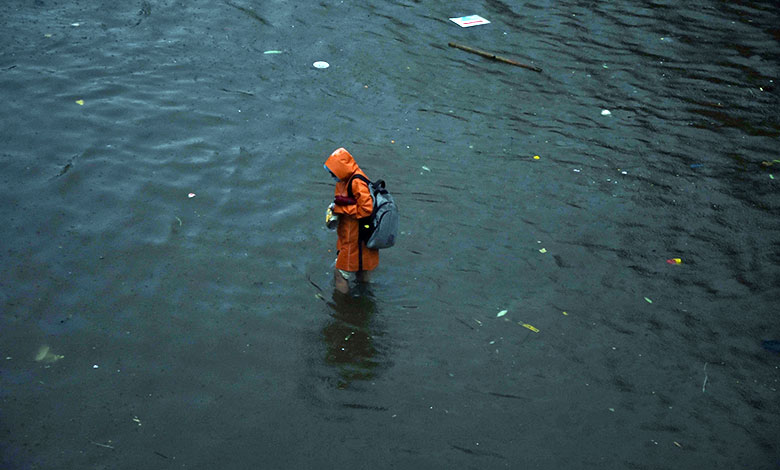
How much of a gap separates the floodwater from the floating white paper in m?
0.74

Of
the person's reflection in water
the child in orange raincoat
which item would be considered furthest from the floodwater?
the child in orange raincoat

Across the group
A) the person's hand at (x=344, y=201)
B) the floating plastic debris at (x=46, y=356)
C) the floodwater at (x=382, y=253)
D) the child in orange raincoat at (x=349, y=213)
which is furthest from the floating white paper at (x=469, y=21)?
the floating plastic debris at (x=46, y=356)

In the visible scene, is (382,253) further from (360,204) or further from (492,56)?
(492,56)

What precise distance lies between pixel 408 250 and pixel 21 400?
3.99 m

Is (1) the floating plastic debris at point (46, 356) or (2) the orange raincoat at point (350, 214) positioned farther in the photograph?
(2) the orange raincoat at point (350, 214)

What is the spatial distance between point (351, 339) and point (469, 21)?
853 cm

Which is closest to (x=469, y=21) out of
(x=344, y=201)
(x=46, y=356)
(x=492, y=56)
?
(x=492, y=56)

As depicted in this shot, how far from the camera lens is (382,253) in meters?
7.39

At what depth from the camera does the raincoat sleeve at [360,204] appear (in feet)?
19.6

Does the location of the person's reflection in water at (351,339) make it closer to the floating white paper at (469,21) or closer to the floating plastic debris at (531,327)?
the floating plastic debris at (531,327)

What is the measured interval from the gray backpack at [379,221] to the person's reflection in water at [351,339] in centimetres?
77

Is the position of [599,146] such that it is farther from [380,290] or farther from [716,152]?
[380,290]

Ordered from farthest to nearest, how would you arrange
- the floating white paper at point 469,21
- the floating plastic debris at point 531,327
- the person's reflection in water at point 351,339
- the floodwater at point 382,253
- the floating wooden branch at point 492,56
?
1. the floating white paper at point 469,21
2. the floating wooden branch at point 492,56
3. the floating plastic debris at point 531,327
4. the person's reflection in water at point 351,339
5. the floodwater at point 382,253

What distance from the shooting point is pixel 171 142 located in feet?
28.2
